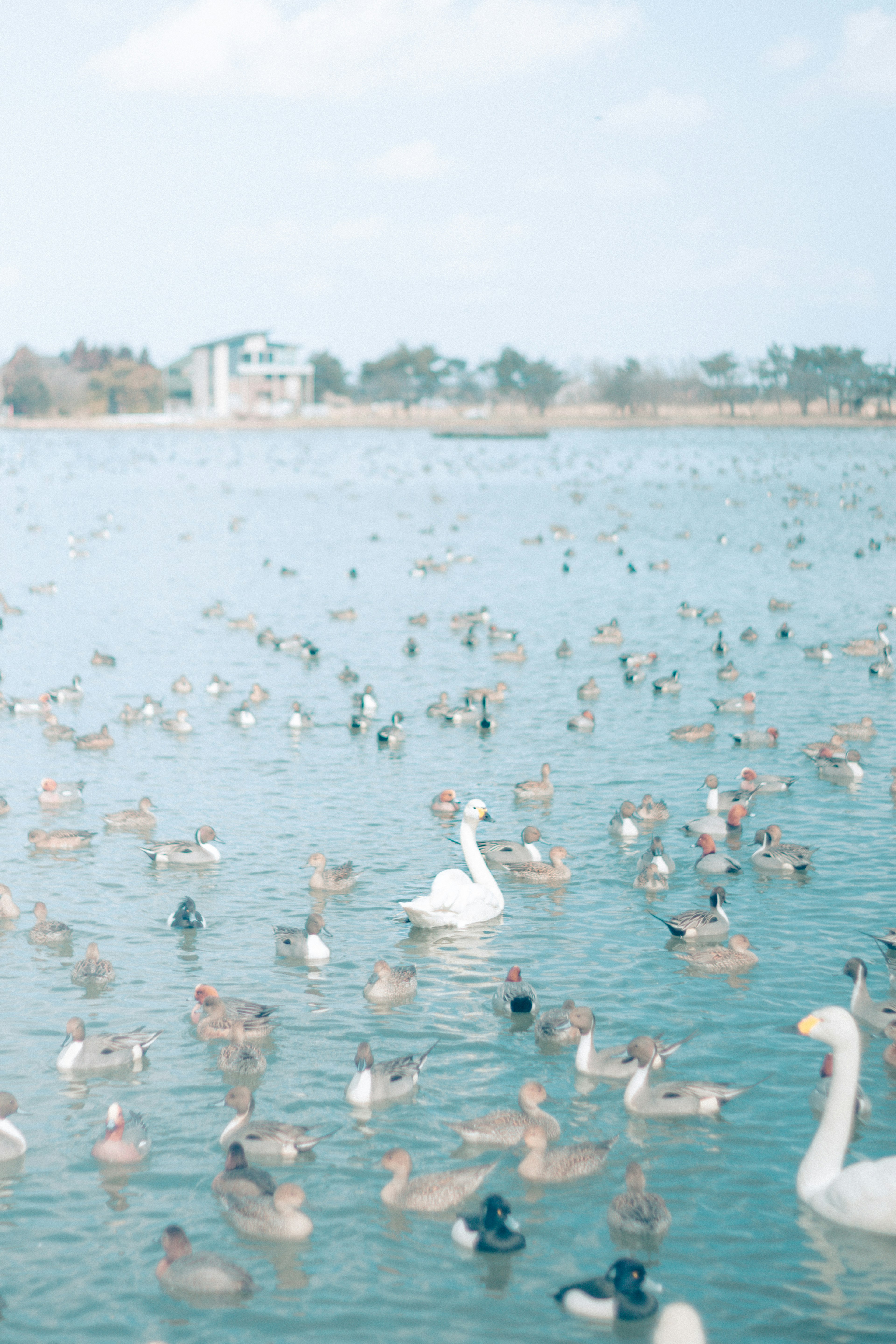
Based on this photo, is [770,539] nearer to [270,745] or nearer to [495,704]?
[495,704]

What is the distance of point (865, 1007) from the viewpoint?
14016mm

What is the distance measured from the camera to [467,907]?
16.7m

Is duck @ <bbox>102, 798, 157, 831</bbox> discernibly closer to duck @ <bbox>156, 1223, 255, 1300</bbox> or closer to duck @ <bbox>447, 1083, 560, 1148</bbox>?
duck @ <bbox>447, 1083, 560, 1148</bbox>

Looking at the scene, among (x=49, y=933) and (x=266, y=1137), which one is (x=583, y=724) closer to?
(x=49, y=933)

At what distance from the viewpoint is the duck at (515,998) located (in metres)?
14.0

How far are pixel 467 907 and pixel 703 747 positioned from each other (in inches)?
390

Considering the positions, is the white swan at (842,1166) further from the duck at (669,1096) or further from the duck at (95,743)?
the duck at (95,743)

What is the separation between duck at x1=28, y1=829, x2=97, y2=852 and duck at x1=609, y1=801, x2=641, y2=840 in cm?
756

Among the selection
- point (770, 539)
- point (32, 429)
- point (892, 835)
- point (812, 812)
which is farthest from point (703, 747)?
point (32, 429)

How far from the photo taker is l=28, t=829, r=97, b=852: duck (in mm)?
19750

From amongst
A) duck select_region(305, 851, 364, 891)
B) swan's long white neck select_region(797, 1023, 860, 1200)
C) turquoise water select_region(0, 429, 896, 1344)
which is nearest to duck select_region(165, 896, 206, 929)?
turquoise water select_region(0, 429, 896, 1344)

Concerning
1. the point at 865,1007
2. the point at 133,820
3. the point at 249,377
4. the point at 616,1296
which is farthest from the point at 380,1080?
the point at 249,377

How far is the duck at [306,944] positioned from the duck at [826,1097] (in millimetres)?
5662

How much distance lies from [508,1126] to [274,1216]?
7.33ft
